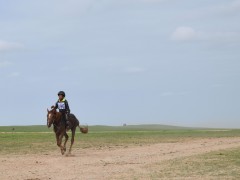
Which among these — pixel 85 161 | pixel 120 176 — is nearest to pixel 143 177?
pixel 120 176

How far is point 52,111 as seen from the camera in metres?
24.7

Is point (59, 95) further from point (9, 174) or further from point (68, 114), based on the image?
point (9, 174)

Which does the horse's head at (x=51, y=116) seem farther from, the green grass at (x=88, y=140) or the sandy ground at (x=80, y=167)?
the green grass at (x=88, y=140)

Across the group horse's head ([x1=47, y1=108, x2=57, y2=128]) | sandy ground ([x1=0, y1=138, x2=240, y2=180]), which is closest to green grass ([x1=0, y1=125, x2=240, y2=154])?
horse's head ([x1=47, y1=108, x2=57, y2=128])

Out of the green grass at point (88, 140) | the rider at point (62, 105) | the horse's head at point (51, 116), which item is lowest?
the green grass at point (88, 140)

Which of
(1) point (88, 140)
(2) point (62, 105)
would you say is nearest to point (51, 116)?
(2) point (62, 105)

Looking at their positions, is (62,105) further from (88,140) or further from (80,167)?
(88,140)

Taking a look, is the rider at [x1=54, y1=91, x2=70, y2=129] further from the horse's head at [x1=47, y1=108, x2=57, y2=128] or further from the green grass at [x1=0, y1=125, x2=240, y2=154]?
the green grass at [x1=0, y1=125, x2=240, y2=154]

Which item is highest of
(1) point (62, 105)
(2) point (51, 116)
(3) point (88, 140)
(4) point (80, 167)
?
(1) point (62, 105)

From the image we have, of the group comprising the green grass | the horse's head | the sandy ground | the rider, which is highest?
the rider

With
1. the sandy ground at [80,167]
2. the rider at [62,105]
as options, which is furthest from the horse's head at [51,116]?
the sandy ground at [80,167]

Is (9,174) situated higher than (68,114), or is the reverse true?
(68,114)

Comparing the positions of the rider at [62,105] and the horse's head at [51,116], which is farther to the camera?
the rider at [62,105]

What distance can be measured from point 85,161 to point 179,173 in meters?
5.88
